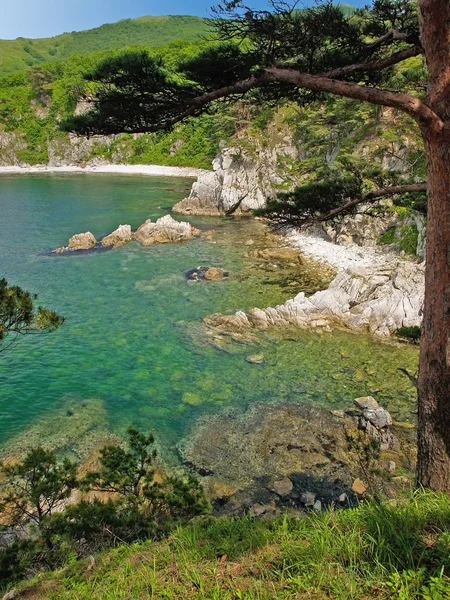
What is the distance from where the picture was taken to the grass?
3.40 metres

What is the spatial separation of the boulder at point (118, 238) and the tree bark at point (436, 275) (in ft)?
93.2

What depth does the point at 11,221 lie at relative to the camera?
39281mm

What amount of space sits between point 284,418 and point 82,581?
324 inches

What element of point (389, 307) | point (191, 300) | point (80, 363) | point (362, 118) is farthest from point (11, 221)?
point (389, 307)

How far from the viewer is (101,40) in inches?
7466

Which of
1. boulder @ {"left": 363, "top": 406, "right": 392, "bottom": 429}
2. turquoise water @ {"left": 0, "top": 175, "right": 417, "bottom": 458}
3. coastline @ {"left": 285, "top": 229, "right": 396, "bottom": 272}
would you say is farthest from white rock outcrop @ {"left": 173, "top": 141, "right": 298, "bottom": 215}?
boulder @ {"left": 363, "top": 406, "right": 392, "bottom": 429}

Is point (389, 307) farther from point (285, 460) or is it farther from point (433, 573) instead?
point (433, 573)

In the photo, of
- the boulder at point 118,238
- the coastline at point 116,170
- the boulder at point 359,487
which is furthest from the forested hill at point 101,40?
the boulder at point 359,487

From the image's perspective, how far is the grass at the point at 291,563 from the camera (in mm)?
3402

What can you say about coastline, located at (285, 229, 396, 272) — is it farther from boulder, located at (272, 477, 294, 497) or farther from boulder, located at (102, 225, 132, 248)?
boulder, located at (272, 477, 294, 497)

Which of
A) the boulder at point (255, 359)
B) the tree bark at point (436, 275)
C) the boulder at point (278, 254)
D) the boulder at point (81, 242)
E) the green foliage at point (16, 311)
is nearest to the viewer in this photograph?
the tree bark at point (436, 275)

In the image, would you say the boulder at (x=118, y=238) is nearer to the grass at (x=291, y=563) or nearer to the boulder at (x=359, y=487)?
the boulder at (x=359, y=487)

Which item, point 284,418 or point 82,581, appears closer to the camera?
point 82,581

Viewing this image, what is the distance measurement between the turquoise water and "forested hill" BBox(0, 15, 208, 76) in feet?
577
